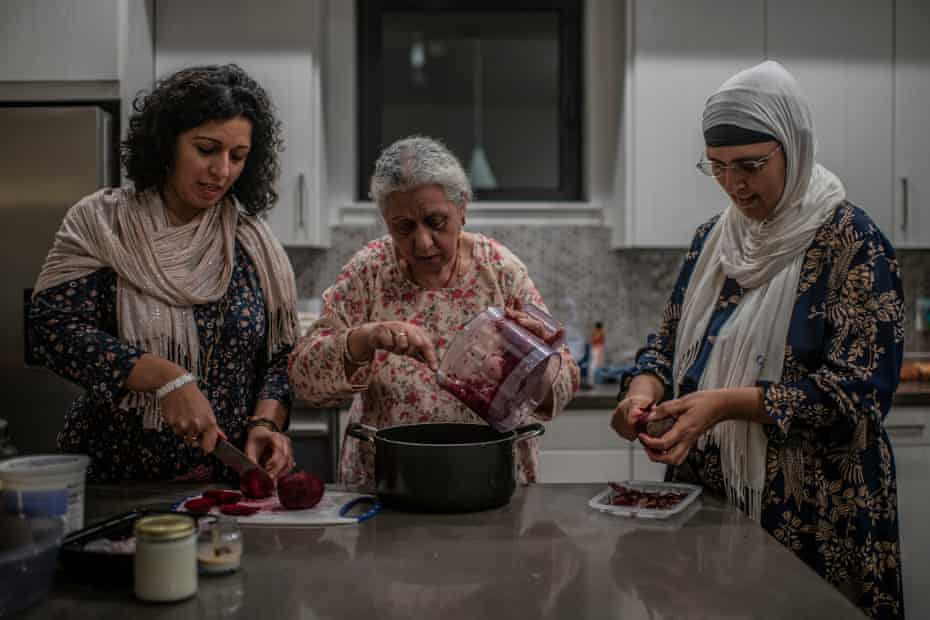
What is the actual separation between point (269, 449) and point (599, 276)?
185 cm

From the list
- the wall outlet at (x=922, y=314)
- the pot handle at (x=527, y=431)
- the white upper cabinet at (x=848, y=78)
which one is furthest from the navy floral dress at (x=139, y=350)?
the wall outlet at (x=922, y=314)

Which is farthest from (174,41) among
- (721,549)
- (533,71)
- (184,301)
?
(721,549)

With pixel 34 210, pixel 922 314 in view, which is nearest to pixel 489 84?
pixel 34 210

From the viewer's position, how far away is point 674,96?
111 inches

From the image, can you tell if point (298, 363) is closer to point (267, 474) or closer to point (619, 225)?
point (267, 474)

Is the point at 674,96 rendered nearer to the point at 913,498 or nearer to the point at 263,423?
the point at 913,498

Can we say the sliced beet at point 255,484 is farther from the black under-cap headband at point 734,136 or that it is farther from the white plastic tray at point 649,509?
the black under-cap headband at point 734,136

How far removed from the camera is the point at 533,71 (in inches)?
129

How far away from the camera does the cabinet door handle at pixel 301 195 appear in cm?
281

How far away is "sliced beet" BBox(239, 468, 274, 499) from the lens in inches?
54.7

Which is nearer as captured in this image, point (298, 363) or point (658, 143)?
point (298, 363)

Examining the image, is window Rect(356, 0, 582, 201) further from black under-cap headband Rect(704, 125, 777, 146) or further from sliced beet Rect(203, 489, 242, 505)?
sliced beet Rect(203, 489, 242, 505)

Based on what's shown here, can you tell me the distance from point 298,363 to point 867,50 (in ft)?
7.23

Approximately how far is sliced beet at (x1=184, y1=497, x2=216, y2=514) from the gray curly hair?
605mm
